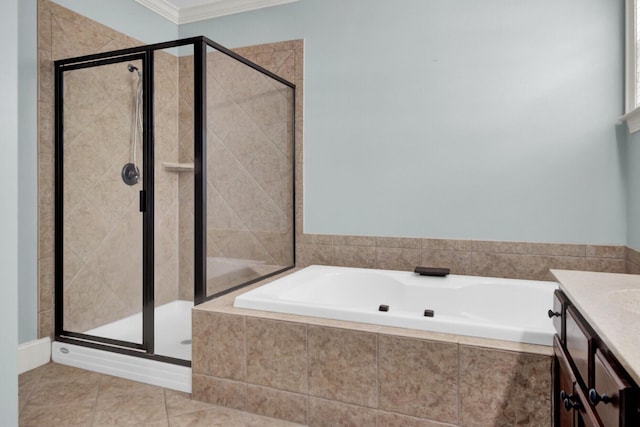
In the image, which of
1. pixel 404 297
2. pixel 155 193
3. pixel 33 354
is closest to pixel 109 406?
pixel 33 354

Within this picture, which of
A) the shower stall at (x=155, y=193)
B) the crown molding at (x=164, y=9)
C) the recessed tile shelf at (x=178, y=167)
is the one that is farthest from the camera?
the crown molding at (x=164, y=9)

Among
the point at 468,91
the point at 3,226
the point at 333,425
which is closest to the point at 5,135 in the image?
the point at 3,226

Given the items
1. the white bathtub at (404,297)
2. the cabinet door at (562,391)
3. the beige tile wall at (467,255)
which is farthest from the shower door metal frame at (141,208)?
the cabinet door at (562,391)

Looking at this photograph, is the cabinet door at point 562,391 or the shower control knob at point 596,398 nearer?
the shower control knob at point 596,398

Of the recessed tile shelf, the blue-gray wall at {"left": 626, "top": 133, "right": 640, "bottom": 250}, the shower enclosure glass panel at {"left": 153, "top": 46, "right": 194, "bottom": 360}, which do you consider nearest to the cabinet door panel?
the blue-gray wall at {"left": 626, "top": 133, "right": 640, "bottom": 250}

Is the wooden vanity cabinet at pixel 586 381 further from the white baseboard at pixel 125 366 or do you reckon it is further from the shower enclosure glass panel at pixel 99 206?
the shower enclosure glass panel at pixel 99 206

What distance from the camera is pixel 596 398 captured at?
85cm

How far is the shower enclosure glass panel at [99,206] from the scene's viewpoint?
2465 millimetres

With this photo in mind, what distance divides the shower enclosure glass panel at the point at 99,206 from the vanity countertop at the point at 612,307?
222 centimetres

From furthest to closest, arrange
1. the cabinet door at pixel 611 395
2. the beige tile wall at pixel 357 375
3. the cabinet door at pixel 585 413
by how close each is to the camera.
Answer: the beige tile wall at pixel 357 375 → the cabinet door at pixel 585 413 → the cabinet door at pixel 611 395

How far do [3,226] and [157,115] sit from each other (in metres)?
1.32

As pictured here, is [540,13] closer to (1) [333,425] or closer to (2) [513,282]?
(2) [513,282]

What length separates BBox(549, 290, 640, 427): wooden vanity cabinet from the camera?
2.31 ft

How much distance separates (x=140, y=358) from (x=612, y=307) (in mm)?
2247
